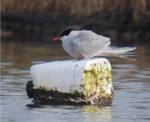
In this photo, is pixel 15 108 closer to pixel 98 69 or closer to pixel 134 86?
pixel 98 69

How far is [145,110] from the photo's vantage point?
12344 mm

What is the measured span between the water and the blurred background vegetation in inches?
251

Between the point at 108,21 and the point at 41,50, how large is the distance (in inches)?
219

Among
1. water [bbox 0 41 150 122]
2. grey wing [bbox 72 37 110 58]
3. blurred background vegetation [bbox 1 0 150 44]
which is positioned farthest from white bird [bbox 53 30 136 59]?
blurred background vegetation [bbox 1 0 150 44]

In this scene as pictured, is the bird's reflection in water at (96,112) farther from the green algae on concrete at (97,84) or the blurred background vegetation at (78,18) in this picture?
the blurred background vegetation at (78,18)

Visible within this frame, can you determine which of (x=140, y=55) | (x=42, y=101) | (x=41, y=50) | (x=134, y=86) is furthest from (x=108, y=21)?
(x=42, y=101)

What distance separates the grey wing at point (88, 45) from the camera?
12.7 meters

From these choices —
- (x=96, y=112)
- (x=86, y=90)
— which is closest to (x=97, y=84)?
(x=86, y=90)

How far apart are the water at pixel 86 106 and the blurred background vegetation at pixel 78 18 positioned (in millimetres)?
6382

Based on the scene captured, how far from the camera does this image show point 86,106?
12609 mm

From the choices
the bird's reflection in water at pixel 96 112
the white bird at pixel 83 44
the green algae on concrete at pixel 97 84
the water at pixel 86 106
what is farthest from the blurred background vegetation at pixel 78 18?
the bird's reflection in water at pixel 96 112

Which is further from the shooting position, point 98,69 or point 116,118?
point 98,69

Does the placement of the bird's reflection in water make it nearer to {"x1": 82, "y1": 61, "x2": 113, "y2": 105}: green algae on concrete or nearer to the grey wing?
{"x1": 82, "y1": 61, "x2": 113, "y2": 105}: green algae on concrete

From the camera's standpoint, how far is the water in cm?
1175
